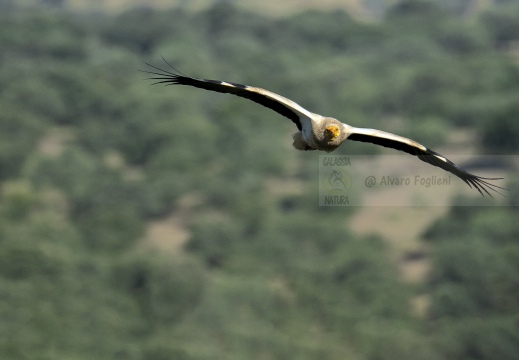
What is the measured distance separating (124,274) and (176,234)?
1334cm

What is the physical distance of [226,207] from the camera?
4259 inches

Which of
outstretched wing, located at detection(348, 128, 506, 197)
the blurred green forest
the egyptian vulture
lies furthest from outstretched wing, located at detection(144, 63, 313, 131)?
the blurred green forest

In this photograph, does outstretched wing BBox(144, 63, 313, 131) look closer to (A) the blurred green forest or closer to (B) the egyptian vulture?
(B) the egyptian vulture

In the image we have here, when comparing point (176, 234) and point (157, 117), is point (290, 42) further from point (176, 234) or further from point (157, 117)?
point (176, 234)

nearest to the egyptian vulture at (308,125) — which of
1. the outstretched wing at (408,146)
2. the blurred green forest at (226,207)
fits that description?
the outstretched wing at (408,146)

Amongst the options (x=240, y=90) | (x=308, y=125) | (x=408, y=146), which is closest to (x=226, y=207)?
(x=408, y=146)

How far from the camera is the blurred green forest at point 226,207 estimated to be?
75000 millimetres

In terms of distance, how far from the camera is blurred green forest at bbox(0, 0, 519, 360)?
7500cm

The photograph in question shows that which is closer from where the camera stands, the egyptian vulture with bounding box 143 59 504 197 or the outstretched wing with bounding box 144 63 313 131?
the outstretched wing with bounding box 144 63 313 131

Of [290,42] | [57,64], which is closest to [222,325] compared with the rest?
[57,64]

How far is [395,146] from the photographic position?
65.5ft

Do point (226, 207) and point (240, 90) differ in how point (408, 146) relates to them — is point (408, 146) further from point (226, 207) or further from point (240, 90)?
point (226, 207)

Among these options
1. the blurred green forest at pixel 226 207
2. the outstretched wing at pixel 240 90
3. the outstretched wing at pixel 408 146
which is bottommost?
the outstretched wing at pixel 408 146

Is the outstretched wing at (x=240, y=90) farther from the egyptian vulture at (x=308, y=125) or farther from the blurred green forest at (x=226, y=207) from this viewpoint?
the blurred green forest at (x=226, y=207)
